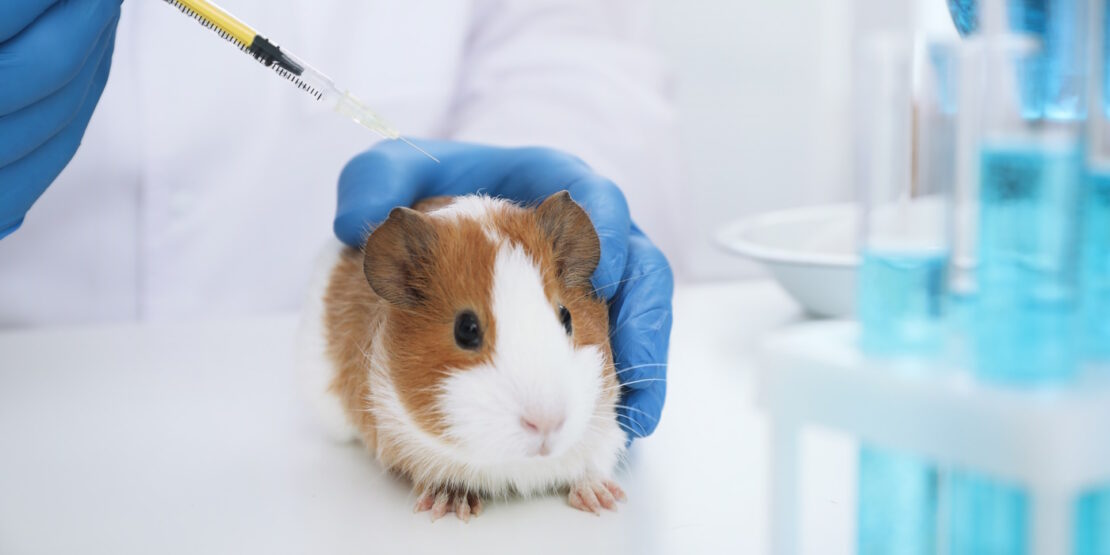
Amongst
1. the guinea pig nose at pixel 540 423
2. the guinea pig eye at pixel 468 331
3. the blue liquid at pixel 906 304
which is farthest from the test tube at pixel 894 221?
the guinea pig eye at pixel 468 331

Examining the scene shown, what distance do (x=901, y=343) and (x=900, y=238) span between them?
0.08 m

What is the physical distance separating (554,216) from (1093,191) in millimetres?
649

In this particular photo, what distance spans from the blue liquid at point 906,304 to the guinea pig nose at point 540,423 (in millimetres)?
400

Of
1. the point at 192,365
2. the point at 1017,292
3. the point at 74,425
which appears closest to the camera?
the point at 1017,292

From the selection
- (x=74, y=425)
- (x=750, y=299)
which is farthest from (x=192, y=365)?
(x=750, y=299)

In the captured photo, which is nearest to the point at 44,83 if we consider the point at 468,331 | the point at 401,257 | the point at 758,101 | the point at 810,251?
the point at 401,257

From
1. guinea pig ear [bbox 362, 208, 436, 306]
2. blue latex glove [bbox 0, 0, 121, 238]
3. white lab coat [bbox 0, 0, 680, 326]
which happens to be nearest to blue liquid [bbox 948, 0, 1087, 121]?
guinea pig ear [bbox 362, 208, 436, 306]

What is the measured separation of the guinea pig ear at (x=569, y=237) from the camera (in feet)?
3.88

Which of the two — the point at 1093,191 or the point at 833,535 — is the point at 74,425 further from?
the point at 1093,191

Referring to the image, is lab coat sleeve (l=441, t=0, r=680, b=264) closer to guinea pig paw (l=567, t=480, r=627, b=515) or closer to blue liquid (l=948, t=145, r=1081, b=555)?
guinea pig paw (l=567, t=480, r=627, b=515)

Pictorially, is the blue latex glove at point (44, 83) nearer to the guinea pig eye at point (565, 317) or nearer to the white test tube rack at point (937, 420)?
the guinea pig eye at point (565, 317)

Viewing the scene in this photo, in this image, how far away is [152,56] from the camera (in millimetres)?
2121

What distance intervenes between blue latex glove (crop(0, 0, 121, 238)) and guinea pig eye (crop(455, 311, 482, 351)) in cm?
75

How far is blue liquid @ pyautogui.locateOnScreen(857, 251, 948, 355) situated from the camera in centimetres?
71
